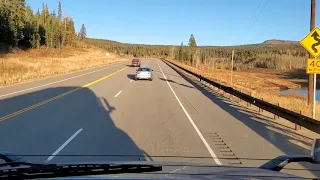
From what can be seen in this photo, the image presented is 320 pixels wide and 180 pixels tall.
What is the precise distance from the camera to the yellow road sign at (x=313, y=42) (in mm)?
13523

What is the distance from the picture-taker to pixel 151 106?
661 inches

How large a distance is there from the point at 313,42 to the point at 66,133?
374 inches

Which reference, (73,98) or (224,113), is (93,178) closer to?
(224,113)

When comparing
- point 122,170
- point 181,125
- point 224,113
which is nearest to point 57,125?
point 181,125

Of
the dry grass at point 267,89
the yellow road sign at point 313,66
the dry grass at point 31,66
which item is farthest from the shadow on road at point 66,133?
the dry grass at point 31,66

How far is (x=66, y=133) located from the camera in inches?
392

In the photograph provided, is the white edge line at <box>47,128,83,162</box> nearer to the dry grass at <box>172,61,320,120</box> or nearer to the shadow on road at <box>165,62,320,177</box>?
the shadow on road at <box>165,62,320,177</box>

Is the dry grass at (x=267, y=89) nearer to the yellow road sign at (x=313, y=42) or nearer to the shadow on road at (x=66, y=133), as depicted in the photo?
the yellow road sign at (x=313, y=42)

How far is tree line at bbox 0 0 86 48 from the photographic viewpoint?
98.0 metres

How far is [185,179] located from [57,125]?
8884 mm

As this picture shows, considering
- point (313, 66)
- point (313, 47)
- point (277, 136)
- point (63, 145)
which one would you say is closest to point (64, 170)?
point (63, 145)

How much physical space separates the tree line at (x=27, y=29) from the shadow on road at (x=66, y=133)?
86.7 metres

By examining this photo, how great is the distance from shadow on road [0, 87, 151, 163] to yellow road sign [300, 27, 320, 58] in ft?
25.2

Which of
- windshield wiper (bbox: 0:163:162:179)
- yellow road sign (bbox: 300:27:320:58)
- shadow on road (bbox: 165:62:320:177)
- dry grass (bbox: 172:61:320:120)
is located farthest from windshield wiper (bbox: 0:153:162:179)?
dry grass (bbox: 172:61:320:120)
